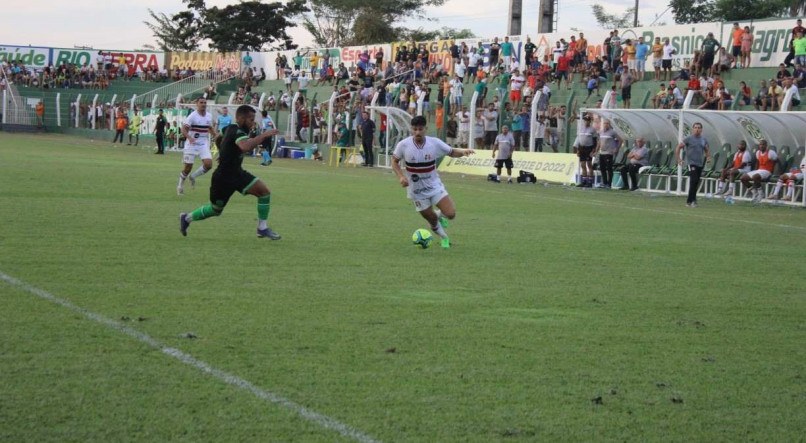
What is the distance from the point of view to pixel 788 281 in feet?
40.5

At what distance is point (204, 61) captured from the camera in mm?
77312

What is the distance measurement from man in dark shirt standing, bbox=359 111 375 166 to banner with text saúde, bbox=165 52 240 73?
1222 inches

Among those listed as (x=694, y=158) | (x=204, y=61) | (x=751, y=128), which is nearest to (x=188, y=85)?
(x=204, y=61)

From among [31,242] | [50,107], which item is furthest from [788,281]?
[50,107]

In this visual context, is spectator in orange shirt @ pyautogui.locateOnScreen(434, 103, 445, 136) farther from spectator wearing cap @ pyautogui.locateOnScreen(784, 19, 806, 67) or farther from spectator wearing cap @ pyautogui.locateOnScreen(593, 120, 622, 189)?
spectator wearing cap @ pyautogui.locateOnScreen(784, 19, 806, 67)

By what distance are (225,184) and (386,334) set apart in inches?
252

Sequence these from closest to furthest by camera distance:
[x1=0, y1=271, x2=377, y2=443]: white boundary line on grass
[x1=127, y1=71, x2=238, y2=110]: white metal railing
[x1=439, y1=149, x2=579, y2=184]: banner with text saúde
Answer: [x1=0, y1=271, x2=377, y2=443]: white boundary line on grass
[x1=439, y1=149, x2=579, y2=184]: banner with text saúde
[x1=127, y1=71, x2=238, y2=110]: white metal railing

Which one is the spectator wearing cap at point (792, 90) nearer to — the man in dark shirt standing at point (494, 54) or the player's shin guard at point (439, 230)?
the player's shin guard at point (439, 230)

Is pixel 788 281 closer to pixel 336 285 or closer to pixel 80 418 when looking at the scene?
pixel 336 285

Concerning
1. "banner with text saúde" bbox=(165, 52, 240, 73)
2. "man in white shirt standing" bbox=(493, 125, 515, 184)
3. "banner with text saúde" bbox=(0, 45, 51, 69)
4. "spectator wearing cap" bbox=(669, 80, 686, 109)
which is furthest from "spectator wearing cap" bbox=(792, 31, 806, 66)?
"banner with text saúde" bbox=(0, 45, 51, 69)

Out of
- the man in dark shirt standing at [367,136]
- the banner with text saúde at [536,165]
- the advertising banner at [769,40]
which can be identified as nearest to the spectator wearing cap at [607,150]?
the banner with text saúde at [536,165]

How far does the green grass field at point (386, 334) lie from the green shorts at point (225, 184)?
566 millimetres

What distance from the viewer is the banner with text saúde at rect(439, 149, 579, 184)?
113ft

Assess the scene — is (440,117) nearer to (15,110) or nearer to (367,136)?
(367,136)
